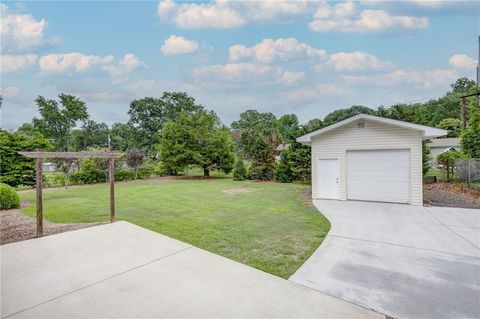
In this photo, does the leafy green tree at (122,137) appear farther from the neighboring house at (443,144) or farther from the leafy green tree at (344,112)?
the neighboring house at (443,144)

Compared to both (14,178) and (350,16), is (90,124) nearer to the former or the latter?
(14,178)

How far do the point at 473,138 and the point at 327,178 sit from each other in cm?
985

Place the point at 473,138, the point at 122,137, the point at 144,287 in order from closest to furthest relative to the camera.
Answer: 1. the point at 144,287
2. the point at 473,138
3. the point at 122,137

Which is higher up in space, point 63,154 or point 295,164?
point 63,154

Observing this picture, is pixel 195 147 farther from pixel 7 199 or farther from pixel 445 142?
pixel 445 142

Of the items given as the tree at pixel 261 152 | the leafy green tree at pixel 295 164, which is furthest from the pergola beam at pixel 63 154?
the tree at pixel 261 152

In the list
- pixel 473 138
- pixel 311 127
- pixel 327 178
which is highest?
pixel 311 127

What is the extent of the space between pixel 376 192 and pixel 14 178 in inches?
783

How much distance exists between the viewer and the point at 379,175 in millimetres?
9281

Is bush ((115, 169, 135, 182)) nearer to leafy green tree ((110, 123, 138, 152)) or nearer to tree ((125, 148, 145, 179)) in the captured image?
tree ((125, 148, 145, 179))

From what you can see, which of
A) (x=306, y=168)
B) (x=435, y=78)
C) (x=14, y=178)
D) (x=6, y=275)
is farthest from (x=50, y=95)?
(x=435, y=78)

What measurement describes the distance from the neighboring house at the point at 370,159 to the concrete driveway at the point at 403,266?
7.46 feet

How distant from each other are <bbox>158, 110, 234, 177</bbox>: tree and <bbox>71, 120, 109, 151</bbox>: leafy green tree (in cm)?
2610

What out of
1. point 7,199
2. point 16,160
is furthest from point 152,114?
point 7,199
